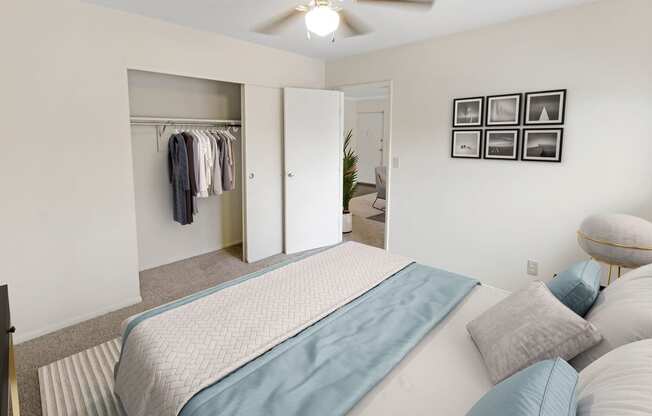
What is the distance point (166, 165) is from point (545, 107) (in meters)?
3.58

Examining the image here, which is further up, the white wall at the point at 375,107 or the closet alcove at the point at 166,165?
the white wall at the point at 375,107

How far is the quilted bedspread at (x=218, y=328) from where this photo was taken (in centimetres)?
128

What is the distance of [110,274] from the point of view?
2963mm

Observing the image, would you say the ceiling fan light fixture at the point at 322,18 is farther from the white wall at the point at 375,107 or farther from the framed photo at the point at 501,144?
the white wall at the point at 375,107

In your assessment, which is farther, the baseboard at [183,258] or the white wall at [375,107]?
the white wall at [375,107]

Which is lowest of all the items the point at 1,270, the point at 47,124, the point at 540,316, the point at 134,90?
the point at 1,270

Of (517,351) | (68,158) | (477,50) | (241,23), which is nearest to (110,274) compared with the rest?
(68,158)

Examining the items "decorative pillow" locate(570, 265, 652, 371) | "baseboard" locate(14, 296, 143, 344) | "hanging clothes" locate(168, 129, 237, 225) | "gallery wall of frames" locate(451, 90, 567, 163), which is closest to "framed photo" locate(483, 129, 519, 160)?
"gallery wall of frames" locate(451, 90, 567, 163)

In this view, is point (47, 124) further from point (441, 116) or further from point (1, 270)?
point (441, 116)

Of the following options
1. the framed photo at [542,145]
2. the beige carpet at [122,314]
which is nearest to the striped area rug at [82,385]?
the beige carpet at [122,314]

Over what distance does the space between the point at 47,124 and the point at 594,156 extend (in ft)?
13.1

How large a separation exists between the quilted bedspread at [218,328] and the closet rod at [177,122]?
2236 mm

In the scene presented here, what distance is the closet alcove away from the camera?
361 cm

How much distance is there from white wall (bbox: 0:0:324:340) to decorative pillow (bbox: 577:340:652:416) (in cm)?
314
